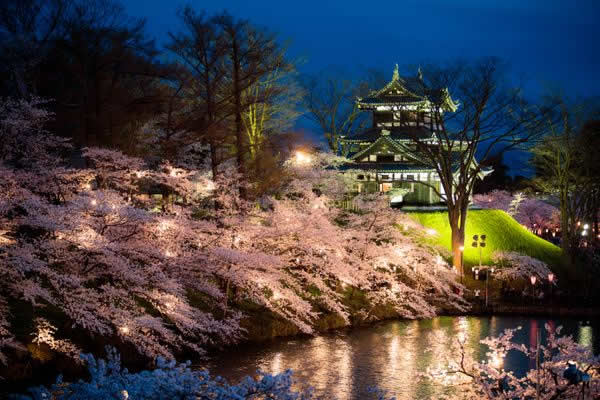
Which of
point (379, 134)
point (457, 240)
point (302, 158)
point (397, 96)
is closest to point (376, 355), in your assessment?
point (457, 240)

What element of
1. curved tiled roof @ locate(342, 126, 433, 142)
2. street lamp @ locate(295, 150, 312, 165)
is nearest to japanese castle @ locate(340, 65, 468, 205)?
curved tiled roof @ locate(342, 126, 433, 142)

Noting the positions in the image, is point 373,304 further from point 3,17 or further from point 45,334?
point 3,17

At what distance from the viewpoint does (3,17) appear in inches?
863

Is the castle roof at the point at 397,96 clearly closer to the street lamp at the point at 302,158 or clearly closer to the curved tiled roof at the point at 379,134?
the curved tiled roof at the point at 379,134

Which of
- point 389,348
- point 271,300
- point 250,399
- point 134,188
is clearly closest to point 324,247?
point 271,300

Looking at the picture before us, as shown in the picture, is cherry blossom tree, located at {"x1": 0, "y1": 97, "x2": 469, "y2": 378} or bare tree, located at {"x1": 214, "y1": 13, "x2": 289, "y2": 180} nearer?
cherry blossom tree, located at {"x1": 0, "y1": 97, "x2": 469, "y2": 378}

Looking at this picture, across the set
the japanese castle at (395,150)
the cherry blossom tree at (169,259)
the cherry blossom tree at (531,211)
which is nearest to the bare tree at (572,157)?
the japanese castle at (395,150)

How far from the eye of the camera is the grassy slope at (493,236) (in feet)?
122

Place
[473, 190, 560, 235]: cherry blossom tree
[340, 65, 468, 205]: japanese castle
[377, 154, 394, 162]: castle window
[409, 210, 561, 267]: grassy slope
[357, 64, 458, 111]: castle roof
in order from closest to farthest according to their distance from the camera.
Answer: [409, 210, 561, 267]: grassy slope
[340, 65, 468, 205]: japanese castle
[377, 154, 394, 162]: castle window
[357, 64, 458, 111]: castle roof
[473, 190, 560, 235]: cherry blossom tree

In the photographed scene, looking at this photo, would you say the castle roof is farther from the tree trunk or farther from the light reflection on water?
the light reflection on water

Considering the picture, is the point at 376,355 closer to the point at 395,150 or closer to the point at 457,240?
the point at 457,240

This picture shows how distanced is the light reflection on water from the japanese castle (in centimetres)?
1724

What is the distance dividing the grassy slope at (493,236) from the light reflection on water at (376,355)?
32.8 ft

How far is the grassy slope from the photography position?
122ft
